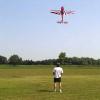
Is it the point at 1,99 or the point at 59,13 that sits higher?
the point at 59,13

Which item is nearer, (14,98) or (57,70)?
(14,98)

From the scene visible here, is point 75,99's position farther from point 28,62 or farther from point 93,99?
point 28,62

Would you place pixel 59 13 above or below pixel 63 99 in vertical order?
above

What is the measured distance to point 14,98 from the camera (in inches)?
765

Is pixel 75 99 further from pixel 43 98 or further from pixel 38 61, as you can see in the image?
pixel 38 61

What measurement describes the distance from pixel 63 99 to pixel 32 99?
4.88ft

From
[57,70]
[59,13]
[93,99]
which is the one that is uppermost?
[59,13]

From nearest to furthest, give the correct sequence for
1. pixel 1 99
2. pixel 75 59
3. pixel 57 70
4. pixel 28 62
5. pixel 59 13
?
pixel 1 99 < pixel 57 70 < pixel 59 13 < pixel 28 62 < pixel 75 59

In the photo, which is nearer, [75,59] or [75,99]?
[75,99]

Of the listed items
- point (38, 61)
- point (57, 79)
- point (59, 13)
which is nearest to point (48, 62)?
point (38, 61)

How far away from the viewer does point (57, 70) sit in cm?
2430

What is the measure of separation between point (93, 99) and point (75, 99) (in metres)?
0.86

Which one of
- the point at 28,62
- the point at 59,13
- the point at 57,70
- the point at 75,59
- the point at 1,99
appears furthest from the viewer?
the point at 75,59

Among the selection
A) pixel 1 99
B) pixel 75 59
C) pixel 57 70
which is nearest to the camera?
pixel 1 99
